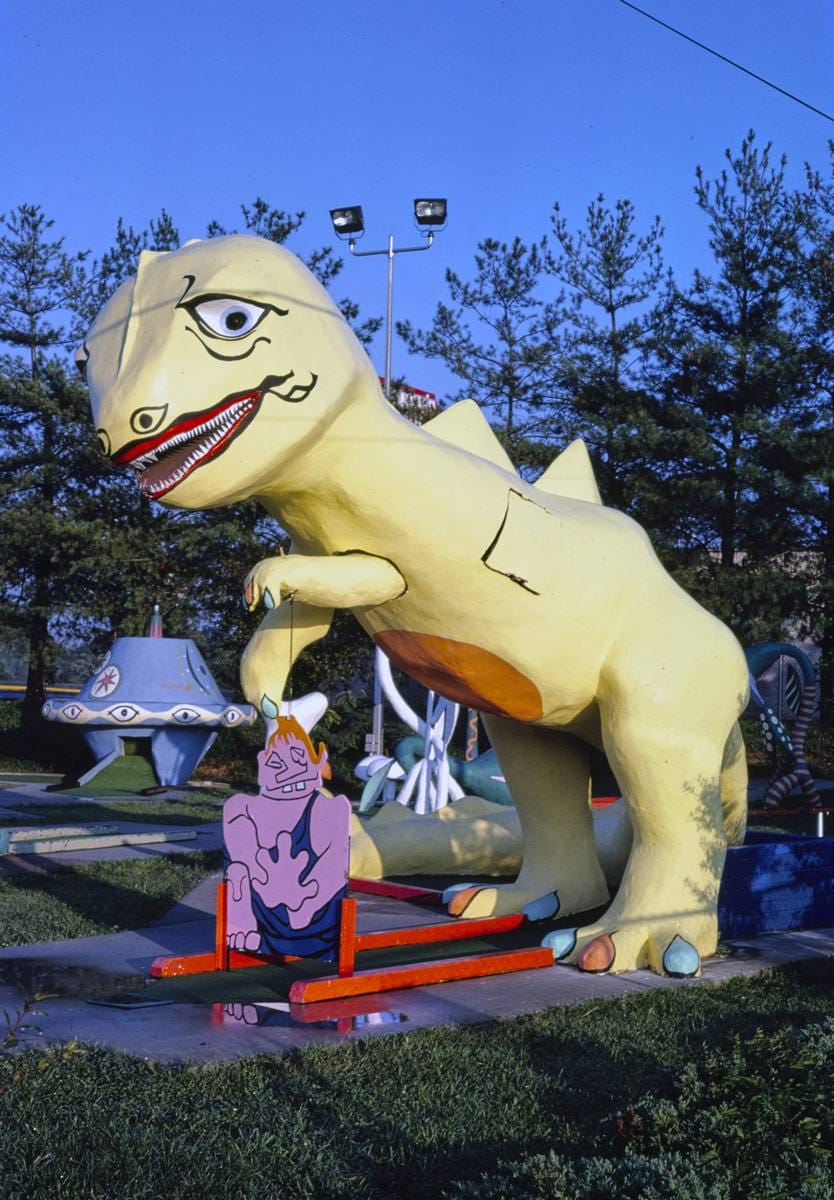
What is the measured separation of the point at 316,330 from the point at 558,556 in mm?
1555

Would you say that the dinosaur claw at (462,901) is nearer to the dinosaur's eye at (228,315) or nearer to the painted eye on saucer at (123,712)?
the dinosaur's eye at (228,315)

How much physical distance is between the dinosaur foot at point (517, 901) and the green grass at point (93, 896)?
1.78 meters

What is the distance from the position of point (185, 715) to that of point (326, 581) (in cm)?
1273

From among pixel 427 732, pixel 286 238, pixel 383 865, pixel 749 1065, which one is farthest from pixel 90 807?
pixel 286 238

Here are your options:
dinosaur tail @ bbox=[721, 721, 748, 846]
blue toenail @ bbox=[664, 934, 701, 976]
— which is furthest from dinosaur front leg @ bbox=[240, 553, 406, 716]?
dinosaur tail @ bbox=[721, 721, 748, 846]

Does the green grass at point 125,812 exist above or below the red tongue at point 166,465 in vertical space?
below

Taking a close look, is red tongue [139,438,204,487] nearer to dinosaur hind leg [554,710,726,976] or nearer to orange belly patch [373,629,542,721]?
orange belly patch [373,629,542,721]

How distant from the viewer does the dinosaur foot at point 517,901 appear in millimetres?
6914

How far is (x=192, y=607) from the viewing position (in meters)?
26.4

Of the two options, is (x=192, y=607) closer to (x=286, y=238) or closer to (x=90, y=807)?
(x=286, y=238)

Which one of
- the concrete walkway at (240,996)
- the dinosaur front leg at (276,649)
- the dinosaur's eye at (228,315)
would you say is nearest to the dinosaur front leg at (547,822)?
the concrete walkway at (240,996)

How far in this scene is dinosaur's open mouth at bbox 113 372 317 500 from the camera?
Result: 189 inches

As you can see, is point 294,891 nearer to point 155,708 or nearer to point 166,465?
point 166,465

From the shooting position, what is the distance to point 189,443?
4859 mm
